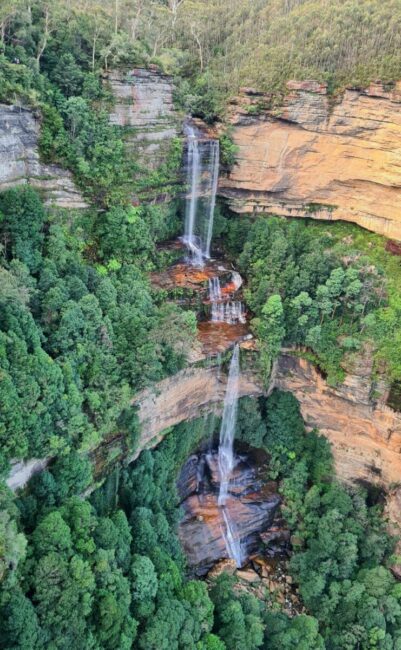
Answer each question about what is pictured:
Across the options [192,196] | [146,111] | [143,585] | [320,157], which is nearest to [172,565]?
[143,585]

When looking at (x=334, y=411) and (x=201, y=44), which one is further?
(x=201, y=44)

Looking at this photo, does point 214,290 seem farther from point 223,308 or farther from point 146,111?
point 146,111

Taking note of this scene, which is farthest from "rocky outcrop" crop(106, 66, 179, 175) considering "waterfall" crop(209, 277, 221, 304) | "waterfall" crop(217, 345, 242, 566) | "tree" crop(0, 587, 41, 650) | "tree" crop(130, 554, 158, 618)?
"tree" crop(0, 587, 41, 650)

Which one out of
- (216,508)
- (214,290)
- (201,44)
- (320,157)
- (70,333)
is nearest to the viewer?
(70,333)

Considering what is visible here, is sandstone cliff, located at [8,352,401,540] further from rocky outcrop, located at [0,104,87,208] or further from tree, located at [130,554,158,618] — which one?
rocky outcrop, located at [0,104,87,208]

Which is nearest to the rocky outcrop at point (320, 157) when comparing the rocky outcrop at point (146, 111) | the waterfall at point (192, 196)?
the waterfall at point (192, 196)

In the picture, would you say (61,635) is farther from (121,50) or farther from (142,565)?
(121,50)

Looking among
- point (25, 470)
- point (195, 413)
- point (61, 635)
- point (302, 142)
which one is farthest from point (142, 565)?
point (302, 142)
